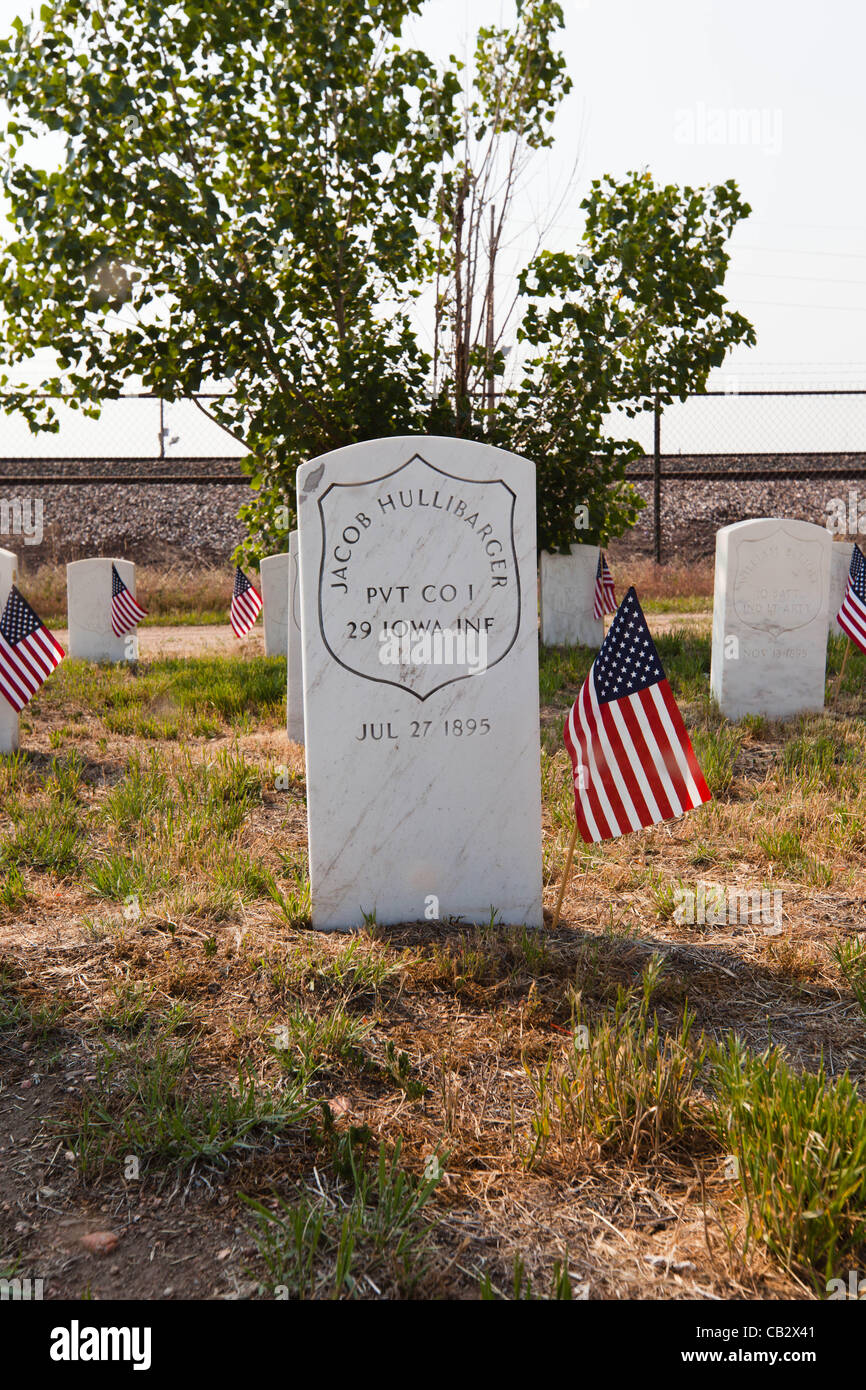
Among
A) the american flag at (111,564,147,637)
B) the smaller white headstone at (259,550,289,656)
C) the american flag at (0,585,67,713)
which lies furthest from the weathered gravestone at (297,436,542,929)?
the american flag at (111,564,147,637)

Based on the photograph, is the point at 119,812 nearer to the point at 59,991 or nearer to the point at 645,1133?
the point at 59,991

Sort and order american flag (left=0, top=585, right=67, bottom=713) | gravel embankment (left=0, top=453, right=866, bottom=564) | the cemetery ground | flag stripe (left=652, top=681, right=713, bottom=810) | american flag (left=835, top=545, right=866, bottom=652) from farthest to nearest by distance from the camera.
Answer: gravel embankment (left=0, top=453, right=866, bottom=564) < american flag (left=835, top=545, right=866, bottom=652) < american flag (left=0, top=585, right=67, bottom=713) < flag stripe (left=652, top=681, right=713, bottom=810) < the cemetery ground

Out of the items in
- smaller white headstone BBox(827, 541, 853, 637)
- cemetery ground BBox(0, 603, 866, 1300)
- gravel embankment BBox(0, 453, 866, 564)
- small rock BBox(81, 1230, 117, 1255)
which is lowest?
small rock BBox(81, 1230, 117, 1255)

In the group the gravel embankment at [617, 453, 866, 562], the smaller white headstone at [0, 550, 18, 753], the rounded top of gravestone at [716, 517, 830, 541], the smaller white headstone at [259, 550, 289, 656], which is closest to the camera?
the smaller white headstone at [0, 550, 18, 753]

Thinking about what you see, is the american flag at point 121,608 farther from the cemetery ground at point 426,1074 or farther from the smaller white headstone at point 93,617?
the cemetery ground at point 426,1074

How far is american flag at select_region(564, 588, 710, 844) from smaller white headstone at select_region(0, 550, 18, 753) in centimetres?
430

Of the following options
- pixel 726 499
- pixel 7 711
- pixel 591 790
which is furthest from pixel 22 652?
pixel 726 499

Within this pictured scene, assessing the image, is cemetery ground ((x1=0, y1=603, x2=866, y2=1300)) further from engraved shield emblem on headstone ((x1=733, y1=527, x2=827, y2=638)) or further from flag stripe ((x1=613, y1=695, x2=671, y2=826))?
engraved shield emblem on headstone ((x1=733, y1=527, x2=827, y2=638))

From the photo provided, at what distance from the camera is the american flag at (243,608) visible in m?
11.0

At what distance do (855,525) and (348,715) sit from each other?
750 inches

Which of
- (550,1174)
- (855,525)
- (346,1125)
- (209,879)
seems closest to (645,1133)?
(550,1174)

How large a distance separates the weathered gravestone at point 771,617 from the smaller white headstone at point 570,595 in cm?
341

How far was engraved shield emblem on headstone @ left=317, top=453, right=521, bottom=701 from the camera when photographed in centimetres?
355

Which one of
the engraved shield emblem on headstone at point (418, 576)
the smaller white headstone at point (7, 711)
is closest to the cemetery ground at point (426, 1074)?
the engraved shield emblem on headstone at point (418, 576)
